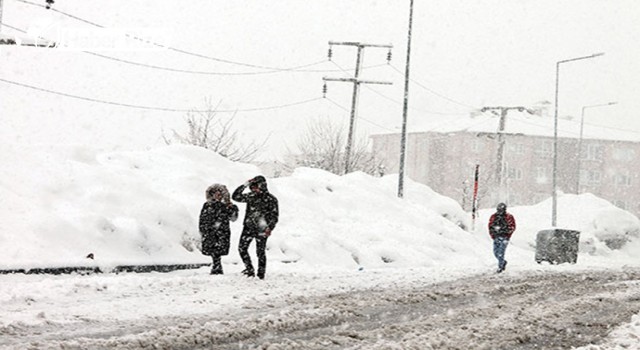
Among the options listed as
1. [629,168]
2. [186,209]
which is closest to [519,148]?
[629,168]

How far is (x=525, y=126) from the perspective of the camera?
3447 inches

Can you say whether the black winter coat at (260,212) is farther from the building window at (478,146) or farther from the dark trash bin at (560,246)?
the building window at (478,146)

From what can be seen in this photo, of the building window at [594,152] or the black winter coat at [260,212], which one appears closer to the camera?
the black winter coat at [260,212]

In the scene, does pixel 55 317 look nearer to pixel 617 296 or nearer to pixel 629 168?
pixel 617 296

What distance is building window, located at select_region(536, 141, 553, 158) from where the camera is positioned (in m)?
86.8

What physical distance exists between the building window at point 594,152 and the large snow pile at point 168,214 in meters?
61.6

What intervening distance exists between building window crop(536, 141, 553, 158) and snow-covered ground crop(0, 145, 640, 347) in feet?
184

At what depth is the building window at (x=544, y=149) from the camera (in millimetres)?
86812

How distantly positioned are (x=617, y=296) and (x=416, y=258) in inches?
376

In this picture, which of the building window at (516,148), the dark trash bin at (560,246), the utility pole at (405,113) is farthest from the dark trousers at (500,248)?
the building window at (516,148)

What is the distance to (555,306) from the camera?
1169 cm

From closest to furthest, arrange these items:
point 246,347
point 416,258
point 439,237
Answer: point 246,347
point 416,258
point 439,237

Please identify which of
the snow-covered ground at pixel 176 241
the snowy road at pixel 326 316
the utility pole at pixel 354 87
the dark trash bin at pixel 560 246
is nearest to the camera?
the snowy road at pixel 326 316

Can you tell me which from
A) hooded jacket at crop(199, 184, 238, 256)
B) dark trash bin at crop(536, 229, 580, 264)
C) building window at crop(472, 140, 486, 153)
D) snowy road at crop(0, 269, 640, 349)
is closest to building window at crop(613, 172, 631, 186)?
building window at crop(472, 140, 486, 153)
